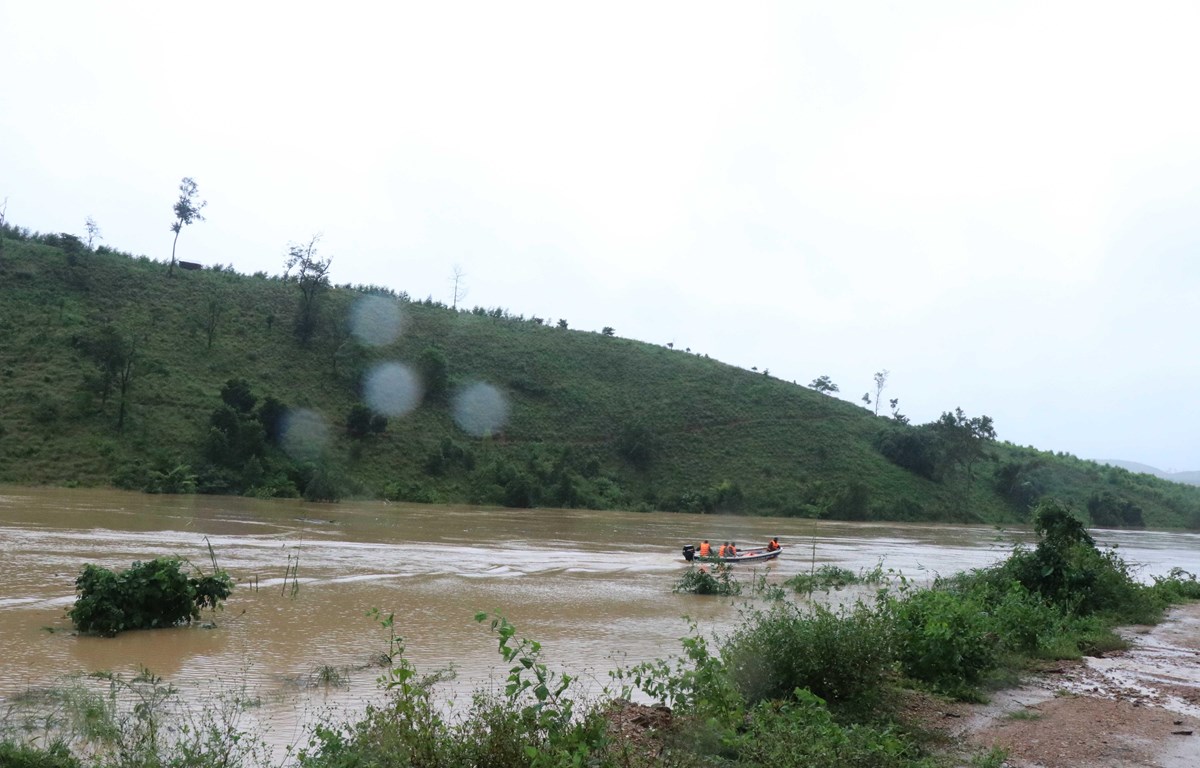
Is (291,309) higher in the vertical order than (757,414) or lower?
higher

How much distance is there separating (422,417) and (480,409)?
4.94m

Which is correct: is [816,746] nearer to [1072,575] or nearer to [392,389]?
[1072,575]

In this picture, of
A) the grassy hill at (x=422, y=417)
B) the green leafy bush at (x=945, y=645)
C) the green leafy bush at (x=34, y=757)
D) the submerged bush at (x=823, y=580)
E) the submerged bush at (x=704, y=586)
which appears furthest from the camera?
the grassy hill at (x=422, y=417)

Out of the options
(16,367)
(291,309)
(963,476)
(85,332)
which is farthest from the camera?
(963,476)

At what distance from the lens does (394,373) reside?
202 feet

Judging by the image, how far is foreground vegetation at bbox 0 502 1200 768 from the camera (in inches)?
210

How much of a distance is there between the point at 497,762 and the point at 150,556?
1674 cm

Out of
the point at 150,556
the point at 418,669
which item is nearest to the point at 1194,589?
the point at 418,669

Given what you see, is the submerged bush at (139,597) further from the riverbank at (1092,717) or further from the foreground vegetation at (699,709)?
the riverbank at (1092,717)

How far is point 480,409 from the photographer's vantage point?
61906mm

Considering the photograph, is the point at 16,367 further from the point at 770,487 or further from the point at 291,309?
the point at 770,487

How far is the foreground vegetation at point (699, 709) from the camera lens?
534cm

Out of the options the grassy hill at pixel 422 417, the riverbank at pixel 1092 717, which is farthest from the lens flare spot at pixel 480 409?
the riverbank at pixel 1092 717

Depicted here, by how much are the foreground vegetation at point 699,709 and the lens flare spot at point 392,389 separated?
47064 millimetres
